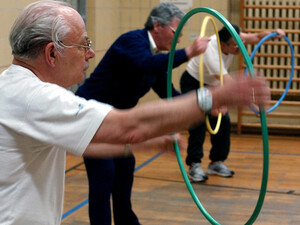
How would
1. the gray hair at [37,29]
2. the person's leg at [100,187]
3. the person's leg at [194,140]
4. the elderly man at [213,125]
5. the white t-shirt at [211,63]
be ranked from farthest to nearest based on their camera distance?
the person's leg at [194,140] < the elderly man at [213,125] < the white t-shirt at [211,63] < the person's leg at [100,187] < the gray hair at [37,29]

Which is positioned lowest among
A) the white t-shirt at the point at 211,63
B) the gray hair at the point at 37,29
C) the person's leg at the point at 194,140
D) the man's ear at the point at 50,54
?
the person's leg at the point at 194,140

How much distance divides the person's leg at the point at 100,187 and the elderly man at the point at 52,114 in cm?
157

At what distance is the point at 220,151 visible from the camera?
5.55 m

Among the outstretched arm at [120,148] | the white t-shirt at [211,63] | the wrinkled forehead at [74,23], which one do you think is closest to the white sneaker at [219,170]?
the white t-shirt at [211,63]

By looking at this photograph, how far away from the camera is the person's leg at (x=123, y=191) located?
385cm

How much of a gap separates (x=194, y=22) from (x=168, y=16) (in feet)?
11.3

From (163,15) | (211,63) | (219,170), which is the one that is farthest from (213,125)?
(163,15)

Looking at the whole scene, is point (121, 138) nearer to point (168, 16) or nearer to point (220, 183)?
point (168, 16)

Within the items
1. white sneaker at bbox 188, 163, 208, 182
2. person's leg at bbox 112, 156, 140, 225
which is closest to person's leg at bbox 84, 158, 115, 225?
person's leg at bbox 112, 156, 140, 225

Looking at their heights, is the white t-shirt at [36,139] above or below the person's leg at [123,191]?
above

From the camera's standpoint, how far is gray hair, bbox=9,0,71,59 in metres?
1.69

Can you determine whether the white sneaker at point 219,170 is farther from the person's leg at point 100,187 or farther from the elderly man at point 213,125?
the person's leg at point 100,187

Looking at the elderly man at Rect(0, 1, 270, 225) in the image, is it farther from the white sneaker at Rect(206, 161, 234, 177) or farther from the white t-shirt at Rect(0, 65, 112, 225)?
the white sneaker at Rect(206, 161, 234, 177)

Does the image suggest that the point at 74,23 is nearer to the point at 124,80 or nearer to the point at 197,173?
the point at 124,80
